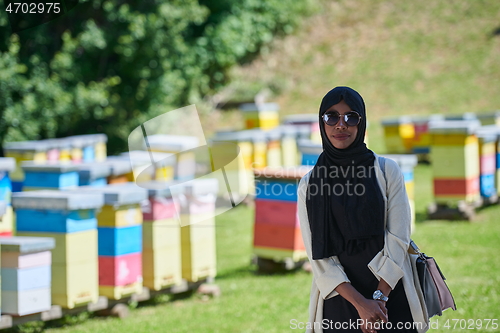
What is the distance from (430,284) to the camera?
2656 millimetres

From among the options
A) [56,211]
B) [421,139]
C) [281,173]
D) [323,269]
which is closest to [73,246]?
[56,211]

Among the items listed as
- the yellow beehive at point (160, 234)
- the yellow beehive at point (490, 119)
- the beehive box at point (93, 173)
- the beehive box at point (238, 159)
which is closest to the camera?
the yellow beehive at point (160, 234)

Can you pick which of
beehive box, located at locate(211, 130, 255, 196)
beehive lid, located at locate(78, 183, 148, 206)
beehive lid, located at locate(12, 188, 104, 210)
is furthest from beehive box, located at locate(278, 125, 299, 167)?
beehive lid, located at locate(12, 188, 104, 210)

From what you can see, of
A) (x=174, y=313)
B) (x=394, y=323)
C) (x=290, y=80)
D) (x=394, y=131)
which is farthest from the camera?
(x=290, y=80)

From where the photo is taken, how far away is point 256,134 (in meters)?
11.4

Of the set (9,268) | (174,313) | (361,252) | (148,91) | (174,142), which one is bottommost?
(174,313)

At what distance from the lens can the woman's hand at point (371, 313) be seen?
8.15 ft

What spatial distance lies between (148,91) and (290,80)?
9.84m

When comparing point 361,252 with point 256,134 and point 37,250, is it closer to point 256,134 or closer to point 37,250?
point 37,250

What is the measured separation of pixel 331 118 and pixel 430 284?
81 centimetres

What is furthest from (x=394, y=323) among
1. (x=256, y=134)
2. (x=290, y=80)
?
(x=290, y=80)

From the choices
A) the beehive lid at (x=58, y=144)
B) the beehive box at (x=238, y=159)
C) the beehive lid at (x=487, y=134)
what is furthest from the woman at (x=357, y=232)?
the beehive lid at (x=58, y=144)

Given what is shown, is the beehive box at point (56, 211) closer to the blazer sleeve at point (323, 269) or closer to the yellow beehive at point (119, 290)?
the yellow beehive at point (119, 290)

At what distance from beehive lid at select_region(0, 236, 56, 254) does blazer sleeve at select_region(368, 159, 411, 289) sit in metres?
2.92
